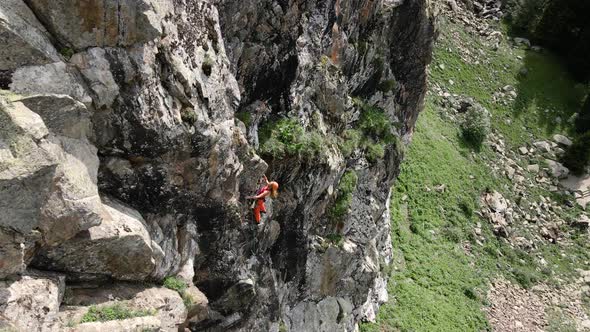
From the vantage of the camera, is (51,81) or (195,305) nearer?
(51,81)

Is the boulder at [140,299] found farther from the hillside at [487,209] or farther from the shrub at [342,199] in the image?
the hillside at [487,209]

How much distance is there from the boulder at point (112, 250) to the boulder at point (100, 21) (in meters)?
3.95

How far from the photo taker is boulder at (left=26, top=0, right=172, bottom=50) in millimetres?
9906

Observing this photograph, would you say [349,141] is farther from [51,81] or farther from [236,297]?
[51,81]

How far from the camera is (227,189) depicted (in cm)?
1470

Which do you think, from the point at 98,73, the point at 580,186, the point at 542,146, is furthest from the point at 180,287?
the point at 580,186

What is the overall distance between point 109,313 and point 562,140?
172 ft

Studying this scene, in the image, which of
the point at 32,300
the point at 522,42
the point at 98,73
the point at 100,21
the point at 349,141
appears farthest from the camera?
the point at 522,42

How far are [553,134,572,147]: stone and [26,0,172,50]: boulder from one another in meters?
50.9

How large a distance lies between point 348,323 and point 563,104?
4365 cm

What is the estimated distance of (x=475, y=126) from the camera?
44375 millimetres

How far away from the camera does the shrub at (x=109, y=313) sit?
10.6 m

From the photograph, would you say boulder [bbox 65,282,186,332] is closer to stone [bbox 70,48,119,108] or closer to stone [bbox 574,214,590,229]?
stone [bbox 70,48,119,108]

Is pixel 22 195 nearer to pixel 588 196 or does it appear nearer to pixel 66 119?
pixel 66 119
